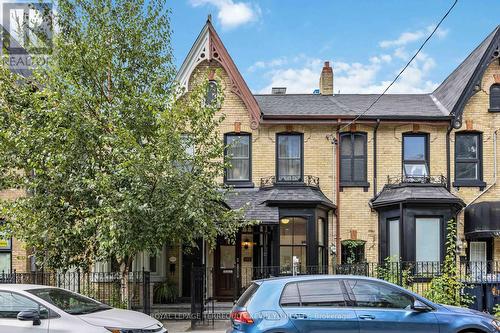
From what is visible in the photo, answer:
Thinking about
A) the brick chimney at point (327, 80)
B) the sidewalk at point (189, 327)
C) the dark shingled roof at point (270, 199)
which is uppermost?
the brick chimney at point (327, 80)

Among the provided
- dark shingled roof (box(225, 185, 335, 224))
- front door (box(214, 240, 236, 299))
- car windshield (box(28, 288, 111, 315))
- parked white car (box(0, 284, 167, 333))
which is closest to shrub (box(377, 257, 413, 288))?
dark shingled roof (box(225, 185, 335, 224))

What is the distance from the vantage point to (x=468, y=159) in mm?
17375

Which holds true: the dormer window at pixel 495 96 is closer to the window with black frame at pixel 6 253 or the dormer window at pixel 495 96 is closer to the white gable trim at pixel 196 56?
the white gable trim at pixel 196 56

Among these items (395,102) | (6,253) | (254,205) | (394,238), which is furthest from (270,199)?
(6,253)

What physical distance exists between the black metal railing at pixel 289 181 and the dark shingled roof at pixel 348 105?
2.15m

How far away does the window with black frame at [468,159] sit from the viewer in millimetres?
17266

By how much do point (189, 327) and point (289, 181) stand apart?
6.51 m

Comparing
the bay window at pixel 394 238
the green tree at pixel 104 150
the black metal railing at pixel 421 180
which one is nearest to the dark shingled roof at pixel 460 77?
the black metal railing at pixel 421 180

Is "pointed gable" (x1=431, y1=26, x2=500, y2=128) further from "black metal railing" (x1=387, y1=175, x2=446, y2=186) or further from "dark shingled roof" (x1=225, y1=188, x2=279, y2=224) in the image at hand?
"dark shingled roof" (x1=225, y1=188, x2=279, y2=224)

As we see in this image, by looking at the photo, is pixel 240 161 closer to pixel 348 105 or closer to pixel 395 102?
pixel 348 105

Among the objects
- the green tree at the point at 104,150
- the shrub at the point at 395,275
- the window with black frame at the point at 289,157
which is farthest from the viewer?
the window with black frame at the point at 289,157

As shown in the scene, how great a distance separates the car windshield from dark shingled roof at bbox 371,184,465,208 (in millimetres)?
10255

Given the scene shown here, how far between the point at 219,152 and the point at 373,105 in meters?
8.98

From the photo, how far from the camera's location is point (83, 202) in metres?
11.2
